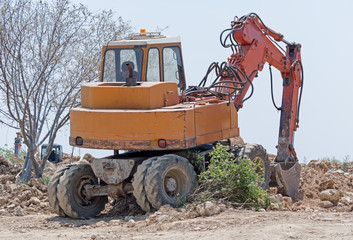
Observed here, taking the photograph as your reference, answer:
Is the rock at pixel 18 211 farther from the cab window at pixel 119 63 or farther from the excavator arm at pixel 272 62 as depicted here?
the excavator arm at pixel 272 62

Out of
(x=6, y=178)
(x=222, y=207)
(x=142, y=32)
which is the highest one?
(x=142, y=32)

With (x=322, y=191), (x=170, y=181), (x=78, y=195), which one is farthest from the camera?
(x=322, y=191)

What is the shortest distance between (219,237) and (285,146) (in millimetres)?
6685

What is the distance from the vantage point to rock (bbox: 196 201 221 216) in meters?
10.4

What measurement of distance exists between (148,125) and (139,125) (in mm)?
143

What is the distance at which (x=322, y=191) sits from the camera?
13773mm

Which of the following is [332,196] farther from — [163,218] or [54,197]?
[54,197]

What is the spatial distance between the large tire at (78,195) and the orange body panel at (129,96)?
3.69 ft

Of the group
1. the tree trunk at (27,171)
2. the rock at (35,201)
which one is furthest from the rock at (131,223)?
the tree trunk at (27,171)

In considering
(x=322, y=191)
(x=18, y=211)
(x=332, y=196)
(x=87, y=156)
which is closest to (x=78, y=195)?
(x=18, y=211)

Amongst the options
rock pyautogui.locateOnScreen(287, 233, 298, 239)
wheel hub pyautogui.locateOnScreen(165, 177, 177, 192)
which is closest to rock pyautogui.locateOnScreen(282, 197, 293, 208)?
wheel hub pyautogui.locateOnScreen(165, 177, 177, 192)

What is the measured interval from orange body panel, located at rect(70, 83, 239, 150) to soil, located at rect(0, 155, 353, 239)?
1.13 metres

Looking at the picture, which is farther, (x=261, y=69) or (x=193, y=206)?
(x=261, y=69)

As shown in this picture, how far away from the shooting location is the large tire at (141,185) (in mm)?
10891
